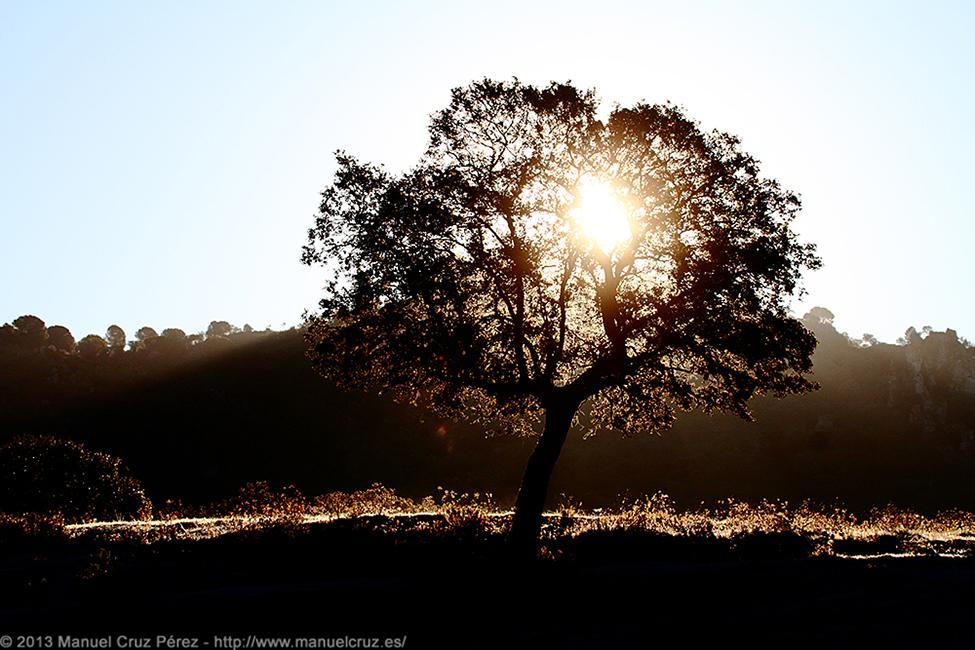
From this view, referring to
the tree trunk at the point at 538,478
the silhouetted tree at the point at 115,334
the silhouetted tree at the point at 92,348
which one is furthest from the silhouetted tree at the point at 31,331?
the tree trunk at the point at 538,478

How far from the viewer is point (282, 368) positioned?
10231 centimetres

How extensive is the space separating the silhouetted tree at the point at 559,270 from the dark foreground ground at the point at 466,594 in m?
4.71

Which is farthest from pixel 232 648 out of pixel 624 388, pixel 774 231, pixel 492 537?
pixel 774 231

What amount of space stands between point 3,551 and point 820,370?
126 meters

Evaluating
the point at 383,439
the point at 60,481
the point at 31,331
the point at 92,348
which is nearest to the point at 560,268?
the point at 60,481

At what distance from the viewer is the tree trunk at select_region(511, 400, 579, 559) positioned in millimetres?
21547

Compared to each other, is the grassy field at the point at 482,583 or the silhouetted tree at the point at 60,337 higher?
the silhouetted tree at the point at 60,337

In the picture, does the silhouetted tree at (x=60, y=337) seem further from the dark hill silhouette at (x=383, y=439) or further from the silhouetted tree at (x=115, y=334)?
the silhouetted tree at (x=115, y=334)

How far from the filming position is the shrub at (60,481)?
145 feet

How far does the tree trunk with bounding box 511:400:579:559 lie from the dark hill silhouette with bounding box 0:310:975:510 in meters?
53.1

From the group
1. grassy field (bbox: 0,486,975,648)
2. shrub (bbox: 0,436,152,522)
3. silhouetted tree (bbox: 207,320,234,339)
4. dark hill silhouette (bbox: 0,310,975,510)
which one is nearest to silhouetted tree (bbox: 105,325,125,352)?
silhouetted tree (bbox: 207,320,234,339)

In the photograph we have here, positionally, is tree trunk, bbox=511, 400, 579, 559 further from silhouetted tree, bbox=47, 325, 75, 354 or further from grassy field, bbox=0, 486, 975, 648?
silhouetted tree, bbox=47, 325, 75, 354

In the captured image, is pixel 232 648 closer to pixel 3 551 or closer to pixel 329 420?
pixel 3 551

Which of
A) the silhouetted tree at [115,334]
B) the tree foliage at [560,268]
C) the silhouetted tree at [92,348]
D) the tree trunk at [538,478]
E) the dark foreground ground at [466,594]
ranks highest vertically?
the silhouetted tree at [115,334]
